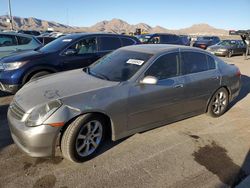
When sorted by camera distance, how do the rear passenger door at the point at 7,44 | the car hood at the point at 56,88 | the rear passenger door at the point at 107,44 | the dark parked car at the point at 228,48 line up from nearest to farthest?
the car hood at the point at 56,88
the rear passenger door at the point at 107,44
the rear passenger door at the point at 7,44
the dark parked car at the point at 228,48

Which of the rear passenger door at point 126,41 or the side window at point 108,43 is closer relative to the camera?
the side window at point 108,43

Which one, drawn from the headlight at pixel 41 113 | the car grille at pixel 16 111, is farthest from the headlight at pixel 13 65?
the headlight at pixel 41 113

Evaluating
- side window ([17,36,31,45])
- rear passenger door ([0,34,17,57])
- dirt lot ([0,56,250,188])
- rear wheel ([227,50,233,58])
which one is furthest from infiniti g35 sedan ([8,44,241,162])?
rear wheel ([227,50,233,58])

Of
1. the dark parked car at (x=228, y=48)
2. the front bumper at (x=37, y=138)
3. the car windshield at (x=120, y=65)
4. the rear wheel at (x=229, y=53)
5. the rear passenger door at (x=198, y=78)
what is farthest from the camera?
the rear wheel at (x=229, y=53)

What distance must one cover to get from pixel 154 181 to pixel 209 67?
2.90 m

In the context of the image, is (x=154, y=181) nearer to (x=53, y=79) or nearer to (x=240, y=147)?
(x=240, y=147)

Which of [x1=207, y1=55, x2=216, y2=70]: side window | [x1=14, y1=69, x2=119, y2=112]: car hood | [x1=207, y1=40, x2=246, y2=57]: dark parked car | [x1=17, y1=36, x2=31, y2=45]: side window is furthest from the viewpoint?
[x1=207, y1=40, x2=246, y2=57]: dark parked car

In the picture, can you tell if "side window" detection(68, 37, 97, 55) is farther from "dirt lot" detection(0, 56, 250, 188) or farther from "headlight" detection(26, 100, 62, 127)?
"headlight" detection(26, 100, 62, 127)

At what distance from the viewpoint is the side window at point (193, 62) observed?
15.2 feet

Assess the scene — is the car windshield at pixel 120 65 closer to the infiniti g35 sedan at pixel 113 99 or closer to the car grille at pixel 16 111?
the infiniti g35 sedan at pixel 113 99

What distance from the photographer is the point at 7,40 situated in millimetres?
8727

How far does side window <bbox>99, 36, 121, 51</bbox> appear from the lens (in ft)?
23.7

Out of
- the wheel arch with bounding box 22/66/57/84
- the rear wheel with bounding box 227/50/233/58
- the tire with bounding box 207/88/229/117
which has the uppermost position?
the wheel arch with bounding box 22/66/57/84

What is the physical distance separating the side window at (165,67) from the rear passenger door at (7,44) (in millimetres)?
6261
